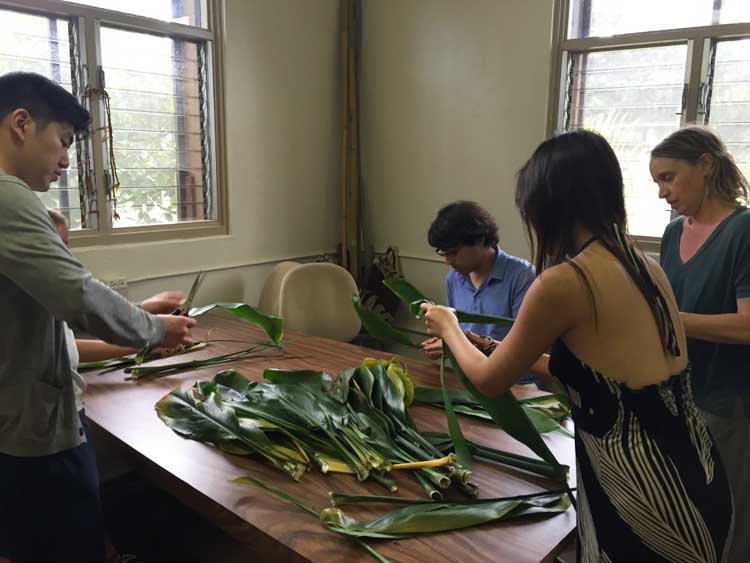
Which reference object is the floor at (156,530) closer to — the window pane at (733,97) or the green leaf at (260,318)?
the green leaf at (260,318)

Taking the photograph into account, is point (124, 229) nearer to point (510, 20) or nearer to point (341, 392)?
point (341, 392)

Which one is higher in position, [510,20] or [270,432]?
[510,20]

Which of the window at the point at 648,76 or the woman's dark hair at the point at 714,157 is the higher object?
the window at the point at 648,76

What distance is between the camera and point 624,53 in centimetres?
294

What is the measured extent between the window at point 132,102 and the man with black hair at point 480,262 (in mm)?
1574

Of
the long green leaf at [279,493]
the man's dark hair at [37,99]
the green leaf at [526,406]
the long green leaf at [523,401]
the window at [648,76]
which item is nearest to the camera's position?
the long green leaf at [279,493]

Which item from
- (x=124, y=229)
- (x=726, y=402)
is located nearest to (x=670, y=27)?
(x=726, y=402)

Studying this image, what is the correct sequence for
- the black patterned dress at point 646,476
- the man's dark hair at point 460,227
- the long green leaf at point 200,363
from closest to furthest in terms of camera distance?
the black patterned dress at point 646,476 < the long green leaf at point 200,363 < the man's dark hair at point 460,227

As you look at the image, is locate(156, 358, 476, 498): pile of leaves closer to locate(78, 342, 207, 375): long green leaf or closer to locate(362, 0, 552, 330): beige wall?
locate(78, 342, 207, 375): long green leaf

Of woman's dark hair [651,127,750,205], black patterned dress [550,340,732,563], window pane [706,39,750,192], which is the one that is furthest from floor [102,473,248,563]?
window pane [706,39,750,192]

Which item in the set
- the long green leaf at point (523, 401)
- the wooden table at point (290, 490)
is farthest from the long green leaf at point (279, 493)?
the long green leaf at point (523, 401)

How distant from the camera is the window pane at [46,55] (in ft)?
7.98

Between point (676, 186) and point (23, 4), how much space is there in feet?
8.63

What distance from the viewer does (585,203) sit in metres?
1.02
